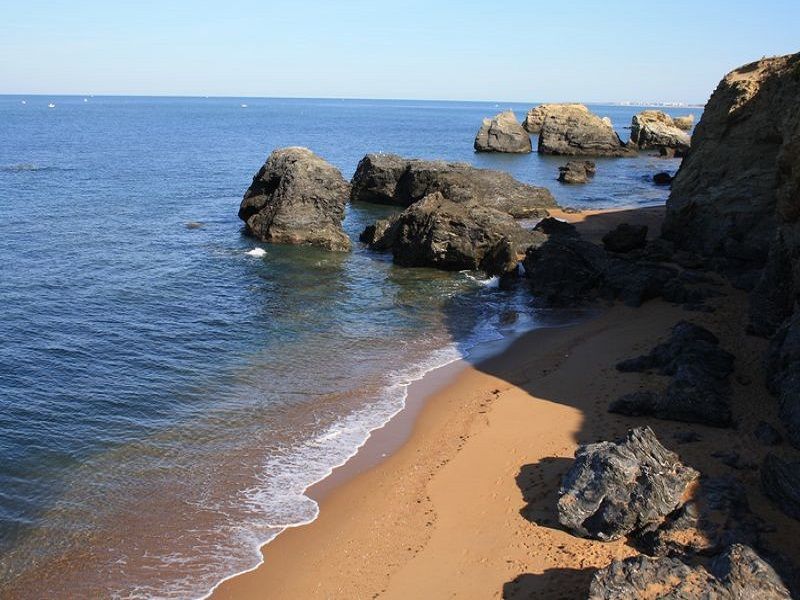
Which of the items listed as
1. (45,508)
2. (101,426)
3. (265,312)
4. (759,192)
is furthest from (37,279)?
(759,192)

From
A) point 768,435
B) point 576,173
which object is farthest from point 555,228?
point 576,173

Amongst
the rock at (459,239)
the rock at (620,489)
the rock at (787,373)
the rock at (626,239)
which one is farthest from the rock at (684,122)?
the rock at (620,489)

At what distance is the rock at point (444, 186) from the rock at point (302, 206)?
8.04 m

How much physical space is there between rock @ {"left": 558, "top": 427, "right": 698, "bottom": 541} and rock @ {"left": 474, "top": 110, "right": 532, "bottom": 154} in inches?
3408

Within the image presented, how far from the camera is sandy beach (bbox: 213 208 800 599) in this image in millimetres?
11965

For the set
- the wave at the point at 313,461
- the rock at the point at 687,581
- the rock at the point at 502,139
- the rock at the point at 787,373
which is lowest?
the wave at the point at 313,461

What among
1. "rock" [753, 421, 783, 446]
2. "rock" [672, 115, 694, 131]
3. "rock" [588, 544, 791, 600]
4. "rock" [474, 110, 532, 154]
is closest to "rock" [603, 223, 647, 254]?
"rock" [753, 421, 783, 446]

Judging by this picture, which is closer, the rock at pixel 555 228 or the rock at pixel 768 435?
the rock at pixel 768 435

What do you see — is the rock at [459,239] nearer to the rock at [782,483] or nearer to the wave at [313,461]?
the wave at [313,461]

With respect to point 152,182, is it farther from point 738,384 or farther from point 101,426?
point 738,384

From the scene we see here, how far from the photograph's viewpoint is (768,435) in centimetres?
1527

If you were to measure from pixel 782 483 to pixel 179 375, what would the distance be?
50.0 feet

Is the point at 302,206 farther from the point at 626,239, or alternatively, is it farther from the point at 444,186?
the point at 626,239

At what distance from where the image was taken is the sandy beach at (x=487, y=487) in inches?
471
